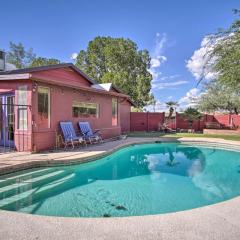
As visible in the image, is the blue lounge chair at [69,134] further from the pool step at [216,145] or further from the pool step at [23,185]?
the pool step at [216,145]

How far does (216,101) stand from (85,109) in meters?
17.1

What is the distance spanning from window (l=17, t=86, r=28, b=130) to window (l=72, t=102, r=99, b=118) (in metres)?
3.10

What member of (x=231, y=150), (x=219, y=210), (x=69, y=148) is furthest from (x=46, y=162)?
(x=231, y=150)

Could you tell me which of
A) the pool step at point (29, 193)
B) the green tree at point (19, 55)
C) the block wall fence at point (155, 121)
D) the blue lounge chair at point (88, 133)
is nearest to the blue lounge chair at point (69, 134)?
the blue lounge chair at point (88, 133)

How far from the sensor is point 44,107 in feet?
34.4

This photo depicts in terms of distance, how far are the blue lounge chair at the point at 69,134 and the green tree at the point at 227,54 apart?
7.53 meters

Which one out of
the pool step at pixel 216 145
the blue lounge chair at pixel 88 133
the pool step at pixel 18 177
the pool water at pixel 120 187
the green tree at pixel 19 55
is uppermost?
the green tree at pixel 19 55

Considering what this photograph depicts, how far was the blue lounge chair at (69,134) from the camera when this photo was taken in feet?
37.3

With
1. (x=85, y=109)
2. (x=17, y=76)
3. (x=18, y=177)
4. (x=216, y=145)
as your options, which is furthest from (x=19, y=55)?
(x=18, y=177)

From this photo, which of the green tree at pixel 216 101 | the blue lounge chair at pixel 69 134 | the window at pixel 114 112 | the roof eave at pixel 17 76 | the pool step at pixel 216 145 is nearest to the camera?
the roof eave at pixel 17 76

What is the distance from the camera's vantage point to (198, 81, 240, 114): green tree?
24406 millimetres

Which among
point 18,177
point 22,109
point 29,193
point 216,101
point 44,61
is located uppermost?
point 44,61

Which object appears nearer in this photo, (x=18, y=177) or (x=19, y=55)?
(x=18, y=177)

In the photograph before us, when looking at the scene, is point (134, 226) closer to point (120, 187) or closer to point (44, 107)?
point (120, 187)
